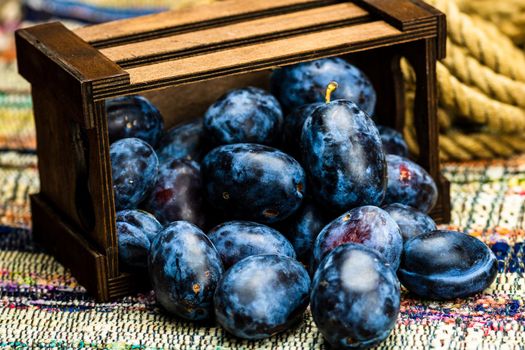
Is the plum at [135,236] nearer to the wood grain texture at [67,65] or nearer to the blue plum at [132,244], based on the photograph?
the blue plum at [132,244]

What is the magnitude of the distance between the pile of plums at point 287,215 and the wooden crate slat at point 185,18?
85 millimetres

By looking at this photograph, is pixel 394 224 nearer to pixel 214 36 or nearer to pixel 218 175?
pixel 218 175

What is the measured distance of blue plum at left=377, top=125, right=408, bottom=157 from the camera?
1.39m

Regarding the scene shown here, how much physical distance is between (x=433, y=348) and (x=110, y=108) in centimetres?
50

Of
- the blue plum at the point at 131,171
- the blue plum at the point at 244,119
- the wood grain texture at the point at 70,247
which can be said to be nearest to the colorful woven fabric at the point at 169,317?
the wood grain texture at the point at 70,247

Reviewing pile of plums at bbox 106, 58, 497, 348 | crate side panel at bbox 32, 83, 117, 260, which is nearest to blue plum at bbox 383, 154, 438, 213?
pile of plums at bbox 106, 58, 497, 348

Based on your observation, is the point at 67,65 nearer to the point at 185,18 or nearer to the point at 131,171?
the point at 131,171

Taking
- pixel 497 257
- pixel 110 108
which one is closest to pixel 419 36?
pixel 497 257

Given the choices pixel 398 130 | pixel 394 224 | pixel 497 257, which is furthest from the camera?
pixel 398 130

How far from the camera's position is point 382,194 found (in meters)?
1.21

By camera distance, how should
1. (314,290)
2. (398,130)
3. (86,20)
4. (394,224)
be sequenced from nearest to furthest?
1. (314,290)
2. (394,224)
3. (398,130)
4. (86,20)

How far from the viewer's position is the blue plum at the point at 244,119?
1.30m

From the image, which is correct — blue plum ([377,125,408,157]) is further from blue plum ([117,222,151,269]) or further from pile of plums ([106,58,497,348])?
blue plum ([117,222,151,269])

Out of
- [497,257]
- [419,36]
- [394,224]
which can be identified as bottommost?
[497,257]
